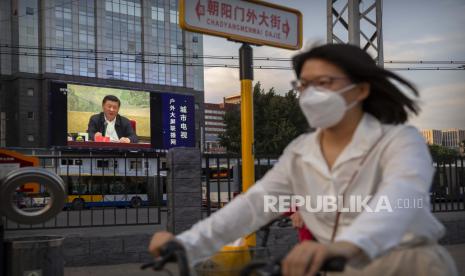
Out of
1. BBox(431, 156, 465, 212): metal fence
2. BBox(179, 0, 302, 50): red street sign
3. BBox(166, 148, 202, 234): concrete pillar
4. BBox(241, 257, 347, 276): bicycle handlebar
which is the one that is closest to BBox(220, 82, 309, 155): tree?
BBox(431, 156, 465, 212): metal fence

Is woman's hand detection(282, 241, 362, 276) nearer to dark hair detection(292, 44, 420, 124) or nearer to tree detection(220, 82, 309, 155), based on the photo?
dark hair detection(292, 44, 420, 124)

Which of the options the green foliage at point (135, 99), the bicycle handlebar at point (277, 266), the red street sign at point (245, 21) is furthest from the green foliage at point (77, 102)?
the bicycle handlebar at point (277, 266)

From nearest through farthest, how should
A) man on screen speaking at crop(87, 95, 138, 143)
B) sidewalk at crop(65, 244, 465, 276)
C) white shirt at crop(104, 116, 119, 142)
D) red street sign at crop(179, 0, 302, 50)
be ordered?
red street sign at crop(179, 0, 302, 50), sidewalk at crop(65, 244, 465, 276), man on screen speaking at crop(87, 95, 138, 143), white shirt at crop(104, 116, 119, 142)

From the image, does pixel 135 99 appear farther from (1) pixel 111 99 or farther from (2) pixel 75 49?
(2) pixel 75 49

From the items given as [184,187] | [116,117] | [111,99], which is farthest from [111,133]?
[184,187]

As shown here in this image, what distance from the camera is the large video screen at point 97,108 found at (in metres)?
44.6

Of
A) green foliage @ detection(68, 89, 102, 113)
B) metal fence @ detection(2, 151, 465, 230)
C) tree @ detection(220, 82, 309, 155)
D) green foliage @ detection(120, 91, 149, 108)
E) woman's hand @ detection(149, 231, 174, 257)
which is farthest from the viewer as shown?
green foliage @ detection(120, 91, 149, 108)

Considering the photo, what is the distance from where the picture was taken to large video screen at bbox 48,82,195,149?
143 feet

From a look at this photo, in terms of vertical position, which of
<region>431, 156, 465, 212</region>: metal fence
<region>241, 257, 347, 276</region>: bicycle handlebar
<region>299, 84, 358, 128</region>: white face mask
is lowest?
<region>431, 156, 465, 212</region>: metal fence

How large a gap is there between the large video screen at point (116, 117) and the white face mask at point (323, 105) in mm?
43116

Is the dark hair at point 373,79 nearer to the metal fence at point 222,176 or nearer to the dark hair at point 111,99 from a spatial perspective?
the metal fence at point 222,176

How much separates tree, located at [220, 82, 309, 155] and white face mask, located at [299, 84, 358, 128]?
35.0 m

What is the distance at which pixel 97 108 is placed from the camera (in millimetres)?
46656

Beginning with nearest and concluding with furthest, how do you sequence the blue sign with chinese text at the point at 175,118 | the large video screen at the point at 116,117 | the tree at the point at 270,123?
the tree at the point at 270,123 → the large video screen at the point at 116,117 → the blue sign with chinese text at the point at 175,118
